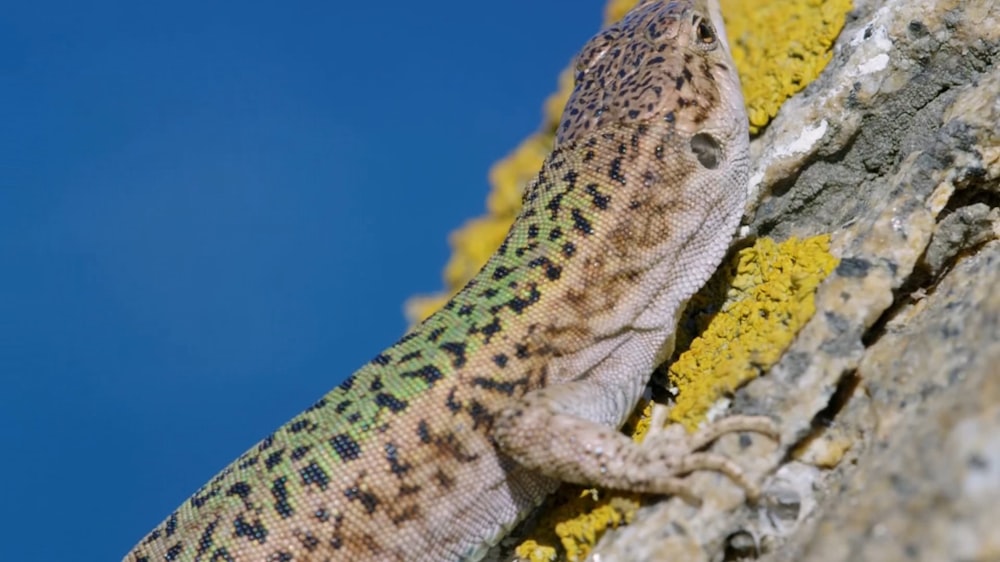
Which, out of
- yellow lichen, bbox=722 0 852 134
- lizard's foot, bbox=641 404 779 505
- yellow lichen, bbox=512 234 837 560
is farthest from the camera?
yellow lichen, bbox=722 0 852 134

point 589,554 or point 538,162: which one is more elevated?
point 538,162

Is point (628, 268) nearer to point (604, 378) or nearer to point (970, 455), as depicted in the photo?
point (604, 378)

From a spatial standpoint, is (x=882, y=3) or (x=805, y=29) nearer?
(x=882, y=3)

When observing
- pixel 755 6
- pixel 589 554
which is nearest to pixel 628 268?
pixel 589 554

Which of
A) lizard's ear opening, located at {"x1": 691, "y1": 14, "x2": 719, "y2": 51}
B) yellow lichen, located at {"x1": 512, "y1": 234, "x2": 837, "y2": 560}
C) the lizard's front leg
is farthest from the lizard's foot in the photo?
lizard's ear opening, located at {"x1": 691, "y1": 14, "x2": 719, "y2": 51}

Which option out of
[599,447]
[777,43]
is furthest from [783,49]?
[599,447]

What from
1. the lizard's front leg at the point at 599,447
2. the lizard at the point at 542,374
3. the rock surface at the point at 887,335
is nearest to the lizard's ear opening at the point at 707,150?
the lizard at the point at 542,374

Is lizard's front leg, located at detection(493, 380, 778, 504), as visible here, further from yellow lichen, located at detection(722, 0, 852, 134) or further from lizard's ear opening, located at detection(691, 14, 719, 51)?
yellow lichen, located at detection(722, 0, 852, 134)
